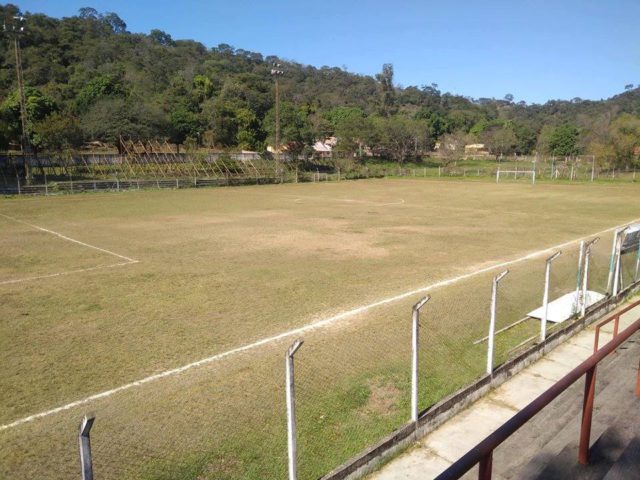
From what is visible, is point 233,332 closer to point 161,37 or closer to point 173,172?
point 173,172

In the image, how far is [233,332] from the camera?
8.72m

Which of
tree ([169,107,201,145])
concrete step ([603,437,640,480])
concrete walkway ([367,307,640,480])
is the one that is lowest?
concrete walkway ([367,307,640,480])

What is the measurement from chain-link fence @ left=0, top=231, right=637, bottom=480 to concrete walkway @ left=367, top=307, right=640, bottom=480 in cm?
35

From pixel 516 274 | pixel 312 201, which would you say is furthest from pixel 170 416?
pixel 312 201

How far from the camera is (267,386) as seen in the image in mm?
6484

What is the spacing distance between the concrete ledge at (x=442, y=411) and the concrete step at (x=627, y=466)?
2092 millimetres

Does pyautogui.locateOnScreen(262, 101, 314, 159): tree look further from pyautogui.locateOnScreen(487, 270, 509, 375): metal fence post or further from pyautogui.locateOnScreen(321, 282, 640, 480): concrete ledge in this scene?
pyautogui.locateOnScreen(487, 270, 509, 375): metal fence post

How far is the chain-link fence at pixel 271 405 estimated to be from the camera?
4891mm

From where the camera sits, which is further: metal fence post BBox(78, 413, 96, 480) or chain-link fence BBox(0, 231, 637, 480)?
chain-link fence BBox(0, 231, 637, 480)

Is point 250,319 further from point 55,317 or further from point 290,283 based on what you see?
point 55,317

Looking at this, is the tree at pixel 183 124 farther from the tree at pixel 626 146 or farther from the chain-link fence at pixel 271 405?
the chain-link fence at pixel 271 405

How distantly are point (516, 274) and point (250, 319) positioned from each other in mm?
6869

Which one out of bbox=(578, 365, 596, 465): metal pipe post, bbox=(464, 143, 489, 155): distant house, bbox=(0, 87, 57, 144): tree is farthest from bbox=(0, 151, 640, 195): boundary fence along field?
bbox=(464, 143, 489, 155): distant house

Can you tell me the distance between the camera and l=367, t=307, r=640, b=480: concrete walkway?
503 cm
